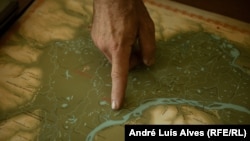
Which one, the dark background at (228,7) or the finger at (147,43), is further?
the dark background at (228,7)

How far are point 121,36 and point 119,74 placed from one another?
→ 10 cm

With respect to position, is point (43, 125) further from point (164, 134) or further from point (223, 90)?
point (223, 90)

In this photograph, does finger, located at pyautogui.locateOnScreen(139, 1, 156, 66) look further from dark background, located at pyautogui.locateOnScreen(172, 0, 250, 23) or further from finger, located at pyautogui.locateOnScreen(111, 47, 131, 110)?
dark background, located at pyautogui.locateOnScreen(172, 0, 250, 23)

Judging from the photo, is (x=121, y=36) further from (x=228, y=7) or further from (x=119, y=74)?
(x=228, y=7)

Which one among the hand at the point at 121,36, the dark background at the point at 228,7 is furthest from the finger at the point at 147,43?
the dark background at the point at 228,7

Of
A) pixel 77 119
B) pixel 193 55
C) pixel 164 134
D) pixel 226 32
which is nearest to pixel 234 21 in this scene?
pixel 226 32

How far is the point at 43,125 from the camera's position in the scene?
75 centimetres

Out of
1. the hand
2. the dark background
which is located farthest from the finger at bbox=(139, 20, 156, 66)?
the dark background

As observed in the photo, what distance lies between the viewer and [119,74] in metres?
0.79

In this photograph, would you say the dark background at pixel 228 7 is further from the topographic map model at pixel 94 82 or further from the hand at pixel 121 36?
the hand at pixel 121 36

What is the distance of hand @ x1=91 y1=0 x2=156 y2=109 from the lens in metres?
0.79

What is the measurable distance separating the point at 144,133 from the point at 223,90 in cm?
24

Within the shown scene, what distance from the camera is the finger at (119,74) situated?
781 millimetres

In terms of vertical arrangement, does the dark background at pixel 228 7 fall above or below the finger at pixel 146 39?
below
